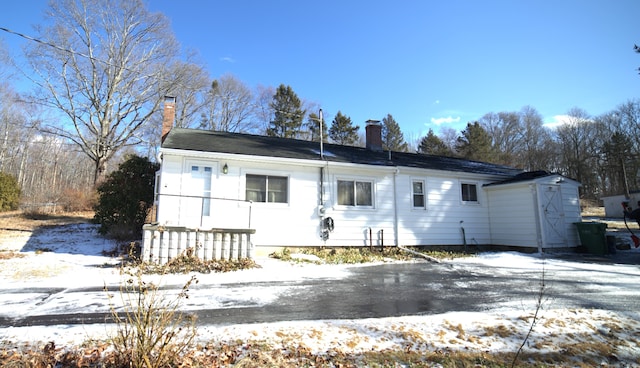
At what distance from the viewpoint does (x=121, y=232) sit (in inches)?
430

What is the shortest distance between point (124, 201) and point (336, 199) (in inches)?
288

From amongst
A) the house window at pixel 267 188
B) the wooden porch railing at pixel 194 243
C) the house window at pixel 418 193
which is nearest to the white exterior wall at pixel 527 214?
the house window at pixel 418 193

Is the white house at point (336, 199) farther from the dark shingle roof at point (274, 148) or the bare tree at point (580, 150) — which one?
the bare tree at point (580, 150)

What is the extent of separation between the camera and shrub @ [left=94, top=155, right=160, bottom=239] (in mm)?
10883

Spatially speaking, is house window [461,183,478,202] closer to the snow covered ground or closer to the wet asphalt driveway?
the wet asphalt driveway

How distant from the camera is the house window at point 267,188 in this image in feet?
A: 36.0

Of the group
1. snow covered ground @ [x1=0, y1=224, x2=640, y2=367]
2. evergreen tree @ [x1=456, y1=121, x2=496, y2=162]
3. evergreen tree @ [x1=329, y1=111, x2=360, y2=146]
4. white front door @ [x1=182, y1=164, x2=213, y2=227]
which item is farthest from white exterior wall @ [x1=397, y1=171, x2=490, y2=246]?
evergreen tree @ [x1=456, y1=121, x2=496, y2=162]

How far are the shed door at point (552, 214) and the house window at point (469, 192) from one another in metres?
2.43

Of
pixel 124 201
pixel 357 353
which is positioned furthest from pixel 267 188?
pixel 357 353

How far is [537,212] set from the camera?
12000mm

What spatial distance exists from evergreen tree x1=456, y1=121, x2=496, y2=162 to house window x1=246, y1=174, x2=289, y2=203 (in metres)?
32.4

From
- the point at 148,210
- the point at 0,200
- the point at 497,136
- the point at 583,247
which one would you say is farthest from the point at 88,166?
the point at 497,136

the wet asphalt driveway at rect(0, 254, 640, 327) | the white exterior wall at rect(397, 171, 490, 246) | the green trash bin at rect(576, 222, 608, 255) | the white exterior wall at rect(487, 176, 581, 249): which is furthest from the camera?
the white exterior wall at rect(397, 171, 490, 246)

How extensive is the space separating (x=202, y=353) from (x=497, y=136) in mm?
50523
